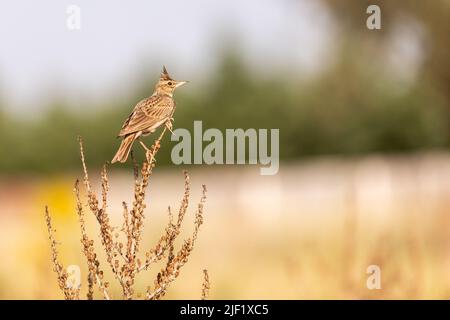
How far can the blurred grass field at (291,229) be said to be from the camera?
30.9ft

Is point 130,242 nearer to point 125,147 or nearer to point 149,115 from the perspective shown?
point 125,147

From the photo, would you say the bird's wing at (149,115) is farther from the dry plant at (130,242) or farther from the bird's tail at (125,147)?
the dry plant at (130,242)

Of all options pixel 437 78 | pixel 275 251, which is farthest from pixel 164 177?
pixel 275 251

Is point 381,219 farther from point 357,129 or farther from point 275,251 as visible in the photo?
point 357,129

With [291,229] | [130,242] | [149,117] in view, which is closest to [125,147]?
[149,117]

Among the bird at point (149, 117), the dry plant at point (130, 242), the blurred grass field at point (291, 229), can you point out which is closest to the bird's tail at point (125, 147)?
the bird at point (149, 117)

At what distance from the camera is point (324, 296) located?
34.6 feet

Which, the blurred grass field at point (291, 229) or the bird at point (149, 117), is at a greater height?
the bird at point (149, 117)

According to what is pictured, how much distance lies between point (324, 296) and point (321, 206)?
1769cm

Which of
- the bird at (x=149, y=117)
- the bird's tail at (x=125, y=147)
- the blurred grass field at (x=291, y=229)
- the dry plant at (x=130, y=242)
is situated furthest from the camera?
the blurred grass field at (x=291, y=229)

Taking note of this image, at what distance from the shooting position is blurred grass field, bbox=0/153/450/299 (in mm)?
9406

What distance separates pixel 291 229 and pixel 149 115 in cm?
1660

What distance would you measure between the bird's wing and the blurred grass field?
98.0 inches

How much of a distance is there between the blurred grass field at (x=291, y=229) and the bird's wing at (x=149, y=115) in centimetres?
249
